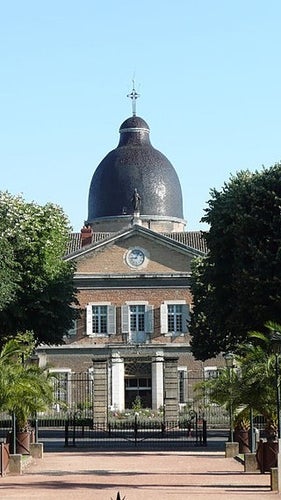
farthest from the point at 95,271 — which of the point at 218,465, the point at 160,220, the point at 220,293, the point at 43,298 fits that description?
the point at 218,465

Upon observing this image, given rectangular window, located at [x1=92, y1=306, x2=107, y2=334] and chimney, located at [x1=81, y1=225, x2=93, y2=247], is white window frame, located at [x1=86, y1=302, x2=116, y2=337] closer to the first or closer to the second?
rectangular window, located at [x1=92, y1=306, x2=107, y2=334]

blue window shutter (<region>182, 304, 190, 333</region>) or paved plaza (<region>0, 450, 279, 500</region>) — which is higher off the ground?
blue window shutter (<region>182, 304, 190, 333</region>)

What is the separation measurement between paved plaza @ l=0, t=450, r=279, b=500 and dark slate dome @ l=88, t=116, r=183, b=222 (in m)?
44.6

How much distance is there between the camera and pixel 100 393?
4978 cm

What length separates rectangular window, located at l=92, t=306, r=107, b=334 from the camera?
68.5 meters

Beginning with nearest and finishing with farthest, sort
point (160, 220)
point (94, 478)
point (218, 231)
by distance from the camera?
point (94, 478)
point (218, 231)
point (160, 220)

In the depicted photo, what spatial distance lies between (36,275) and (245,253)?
423 inches

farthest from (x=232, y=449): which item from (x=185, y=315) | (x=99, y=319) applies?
(x=99, y=319)

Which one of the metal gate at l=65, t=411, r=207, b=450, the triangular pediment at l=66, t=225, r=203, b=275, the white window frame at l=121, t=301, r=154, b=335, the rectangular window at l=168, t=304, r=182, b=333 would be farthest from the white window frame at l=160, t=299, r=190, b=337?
the metal gate at l=65, t=411, r=207, b=450

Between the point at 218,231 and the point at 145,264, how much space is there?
26976mm

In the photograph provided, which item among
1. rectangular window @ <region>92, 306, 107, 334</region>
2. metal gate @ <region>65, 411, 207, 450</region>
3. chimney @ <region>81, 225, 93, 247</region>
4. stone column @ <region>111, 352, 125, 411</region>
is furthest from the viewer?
chimney @ <region>81, 225, 93, 247</region>

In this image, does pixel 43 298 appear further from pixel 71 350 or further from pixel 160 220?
pixel 160 220

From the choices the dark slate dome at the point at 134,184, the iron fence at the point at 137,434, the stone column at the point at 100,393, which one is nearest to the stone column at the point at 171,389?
the iron fence at the point at 137,434

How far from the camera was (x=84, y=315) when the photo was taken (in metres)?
68.3
